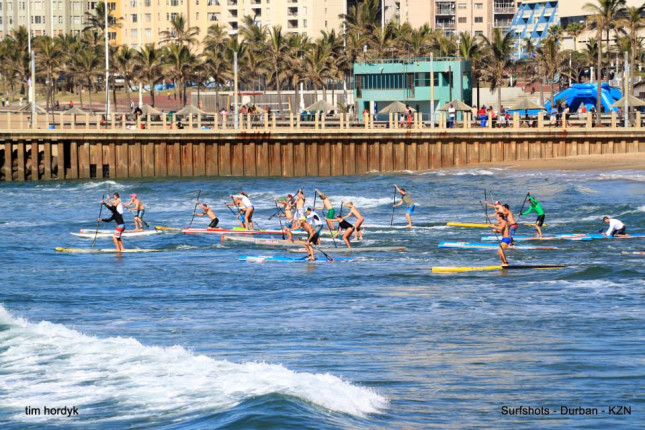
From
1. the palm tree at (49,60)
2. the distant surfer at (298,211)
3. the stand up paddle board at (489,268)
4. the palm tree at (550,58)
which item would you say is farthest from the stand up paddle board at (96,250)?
the palm tree at (49,60)

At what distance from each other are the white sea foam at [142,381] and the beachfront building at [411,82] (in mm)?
65974

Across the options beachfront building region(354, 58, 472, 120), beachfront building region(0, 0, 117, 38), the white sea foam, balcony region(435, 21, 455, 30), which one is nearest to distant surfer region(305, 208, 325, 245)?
the white sea foam

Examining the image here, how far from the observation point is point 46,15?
525 feet

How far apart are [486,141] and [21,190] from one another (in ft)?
79.7

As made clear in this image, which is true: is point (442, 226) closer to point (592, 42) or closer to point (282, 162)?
point (282, 162)

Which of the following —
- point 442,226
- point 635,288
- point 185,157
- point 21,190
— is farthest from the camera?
point 185,157

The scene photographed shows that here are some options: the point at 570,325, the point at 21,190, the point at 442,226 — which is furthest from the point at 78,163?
the point at 570,325

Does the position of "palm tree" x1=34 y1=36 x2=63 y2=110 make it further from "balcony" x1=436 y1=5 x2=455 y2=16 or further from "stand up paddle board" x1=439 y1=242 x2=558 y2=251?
"stand up paddle board" x1=439 y1=242 x2=558 y2=251

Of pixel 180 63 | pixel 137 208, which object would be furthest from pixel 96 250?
pixel 180 63

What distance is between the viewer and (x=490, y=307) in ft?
79.2

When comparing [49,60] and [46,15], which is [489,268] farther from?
[46,15]

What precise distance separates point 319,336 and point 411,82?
A: 67.5 meters

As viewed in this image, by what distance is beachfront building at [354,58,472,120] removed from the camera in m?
85.6

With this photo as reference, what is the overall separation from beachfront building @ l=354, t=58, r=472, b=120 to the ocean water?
1871 inches
